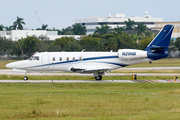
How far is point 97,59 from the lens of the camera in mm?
38938

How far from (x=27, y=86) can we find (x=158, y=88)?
13018mm

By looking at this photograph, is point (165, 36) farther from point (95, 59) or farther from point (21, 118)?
A: point (21, 118)

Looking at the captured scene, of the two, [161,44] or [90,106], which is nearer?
[90,106]

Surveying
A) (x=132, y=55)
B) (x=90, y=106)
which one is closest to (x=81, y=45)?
(x=132, y=55)

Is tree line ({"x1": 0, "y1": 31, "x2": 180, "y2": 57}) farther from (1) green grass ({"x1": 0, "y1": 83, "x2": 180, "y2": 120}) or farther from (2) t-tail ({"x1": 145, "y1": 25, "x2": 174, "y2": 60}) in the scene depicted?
(1) green grass ({"x1": 0, "y1": 83, "x2": 180, "y2": 120})

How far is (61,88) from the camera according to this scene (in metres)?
31.3

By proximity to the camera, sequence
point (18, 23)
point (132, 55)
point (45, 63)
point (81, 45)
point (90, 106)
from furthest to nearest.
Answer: point (18, 23)
point (81, 45)
point (45, 63)
point (132, 55)
point (90, 106)

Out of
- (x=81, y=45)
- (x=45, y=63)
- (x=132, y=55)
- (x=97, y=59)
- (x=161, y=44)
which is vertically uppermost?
(x=81, y=45)

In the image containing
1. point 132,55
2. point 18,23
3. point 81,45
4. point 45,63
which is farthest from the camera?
point 18,23

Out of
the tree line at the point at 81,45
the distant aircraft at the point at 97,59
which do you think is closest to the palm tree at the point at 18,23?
the tree line at the point at 81,45

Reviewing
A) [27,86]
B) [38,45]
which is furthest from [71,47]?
[27,86]

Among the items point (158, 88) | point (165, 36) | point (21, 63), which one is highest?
point (165, 36)

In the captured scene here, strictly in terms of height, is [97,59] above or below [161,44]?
below

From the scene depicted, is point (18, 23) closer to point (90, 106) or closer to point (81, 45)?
point (81, 45)
